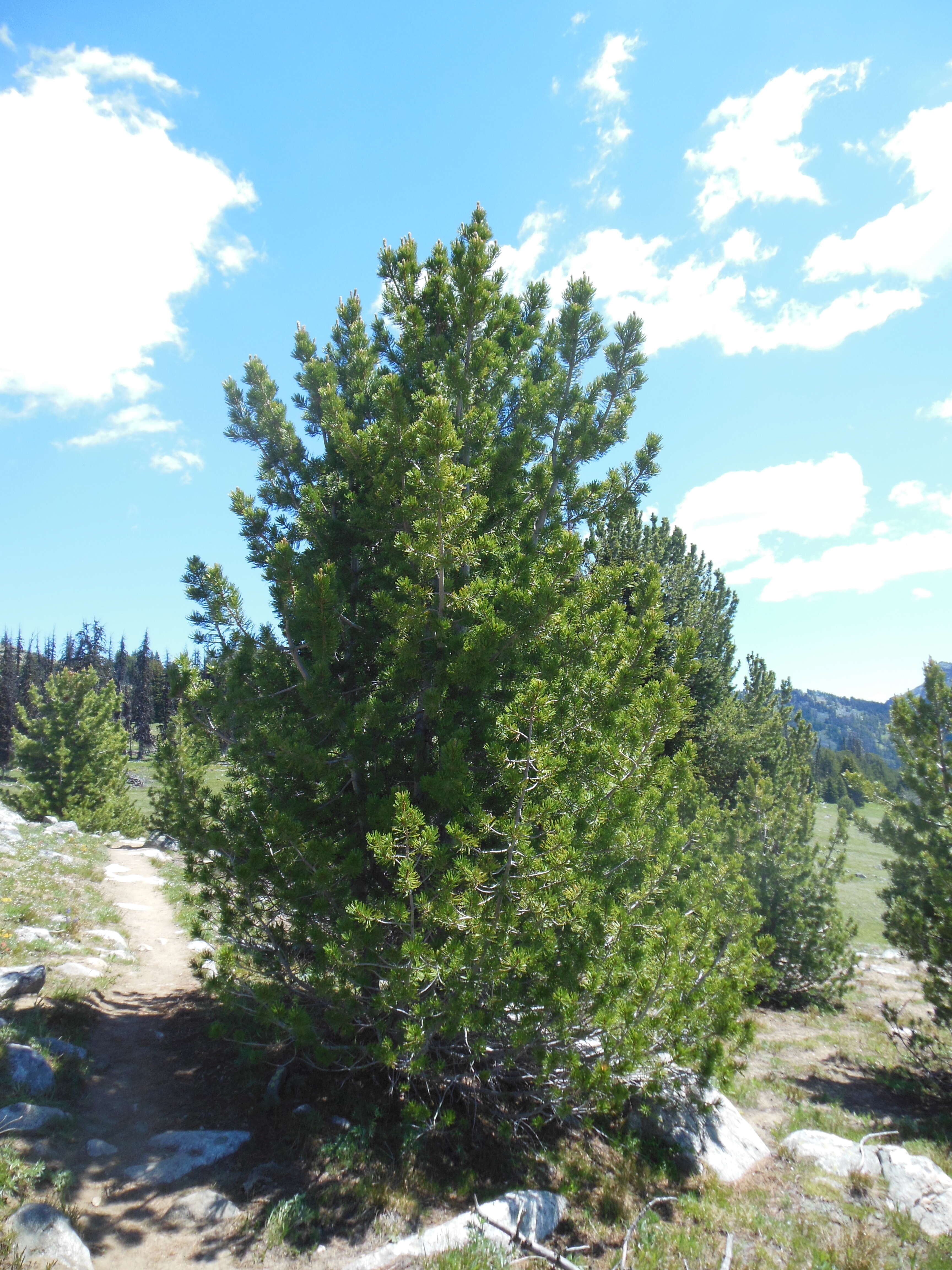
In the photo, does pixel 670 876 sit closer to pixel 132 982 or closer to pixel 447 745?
pixel 447 745

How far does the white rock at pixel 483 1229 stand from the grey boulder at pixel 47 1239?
1.82 meters

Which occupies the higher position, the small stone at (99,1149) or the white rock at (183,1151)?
the small stone at (99,1149)

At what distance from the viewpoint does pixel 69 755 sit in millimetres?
21734

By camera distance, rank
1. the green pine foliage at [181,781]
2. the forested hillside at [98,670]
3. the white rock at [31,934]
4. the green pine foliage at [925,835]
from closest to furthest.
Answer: the green pine foliage at [181,781] < the green pine foliage at [925,835] < the white rock at [31,934] < the forested hillside at [98,670]

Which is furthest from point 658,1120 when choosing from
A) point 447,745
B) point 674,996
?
point 447,745

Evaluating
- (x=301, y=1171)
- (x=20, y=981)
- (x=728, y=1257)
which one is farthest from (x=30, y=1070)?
(x=728, y=1257)

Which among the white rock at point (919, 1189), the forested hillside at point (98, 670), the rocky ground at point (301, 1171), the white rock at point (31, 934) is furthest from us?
the forested hillside at point (98, 670)

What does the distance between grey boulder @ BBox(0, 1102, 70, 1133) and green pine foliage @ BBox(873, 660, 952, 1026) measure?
419 inches

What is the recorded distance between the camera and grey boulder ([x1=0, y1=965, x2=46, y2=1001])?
23.3 ft

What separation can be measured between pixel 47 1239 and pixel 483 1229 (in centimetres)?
305

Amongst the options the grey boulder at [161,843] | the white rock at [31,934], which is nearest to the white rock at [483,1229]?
the white rock at [31,934]

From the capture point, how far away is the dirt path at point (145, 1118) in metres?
4.50

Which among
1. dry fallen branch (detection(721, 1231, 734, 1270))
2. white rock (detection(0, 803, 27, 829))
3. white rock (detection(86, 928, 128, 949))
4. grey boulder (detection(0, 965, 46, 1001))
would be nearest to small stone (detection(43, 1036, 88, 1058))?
grey boulder (detection(0, 965, 46, 1001))

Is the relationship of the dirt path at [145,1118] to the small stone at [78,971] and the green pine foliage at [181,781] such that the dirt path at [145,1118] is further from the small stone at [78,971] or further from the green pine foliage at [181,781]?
the green pine foliage at [181,781]
